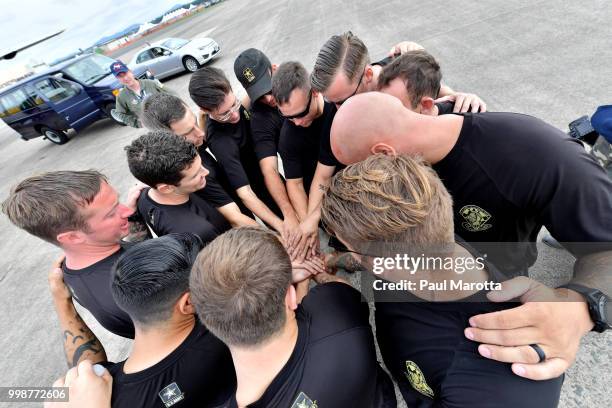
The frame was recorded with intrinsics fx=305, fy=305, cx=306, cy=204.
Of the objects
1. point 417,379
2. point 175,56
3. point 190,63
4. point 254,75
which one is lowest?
point 190,63

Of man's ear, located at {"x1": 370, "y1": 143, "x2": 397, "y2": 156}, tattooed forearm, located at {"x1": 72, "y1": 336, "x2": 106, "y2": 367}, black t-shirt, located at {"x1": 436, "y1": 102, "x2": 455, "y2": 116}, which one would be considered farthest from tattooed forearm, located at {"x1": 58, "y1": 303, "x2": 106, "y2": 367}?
black t-shirt, located at {"x1": 436, "y1": 102, "x2": 455, "y2": 116}

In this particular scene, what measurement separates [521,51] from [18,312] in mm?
7815

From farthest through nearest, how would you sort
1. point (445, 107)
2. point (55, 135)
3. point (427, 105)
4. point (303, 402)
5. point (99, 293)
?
point (55, 135)
point (445, 107)
point (427, 105)
point (99, 293)
point (303, 402)

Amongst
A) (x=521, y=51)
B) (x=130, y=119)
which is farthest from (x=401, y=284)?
(x=130, y=119)

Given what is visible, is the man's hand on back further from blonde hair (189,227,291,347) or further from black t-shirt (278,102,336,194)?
black t-shirt (278,102,336,194)

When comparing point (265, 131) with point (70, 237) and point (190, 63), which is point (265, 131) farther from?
point (190, 63)

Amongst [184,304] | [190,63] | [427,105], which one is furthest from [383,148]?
[190,63]

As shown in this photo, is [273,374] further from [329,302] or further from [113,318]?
[113,318]

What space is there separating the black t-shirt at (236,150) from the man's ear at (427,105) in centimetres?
146

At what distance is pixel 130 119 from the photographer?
5.66 meters

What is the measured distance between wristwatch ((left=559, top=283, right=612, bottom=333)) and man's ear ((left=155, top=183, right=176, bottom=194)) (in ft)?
7.19

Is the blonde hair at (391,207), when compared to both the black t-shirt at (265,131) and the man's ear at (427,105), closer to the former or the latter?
the man's ear at (427,105)

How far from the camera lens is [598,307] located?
1.20 meters

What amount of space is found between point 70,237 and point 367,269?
166cm
